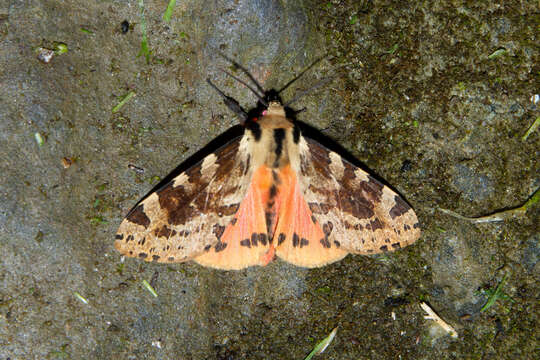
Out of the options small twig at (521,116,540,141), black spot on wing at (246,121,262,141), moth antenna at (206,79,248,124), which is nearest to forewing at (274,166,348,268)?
black spot on wing at (246,121,262,141)

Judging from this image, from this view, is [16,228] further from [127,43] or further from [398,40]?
[398,40]

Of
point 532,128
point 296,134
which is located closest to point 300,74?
point 296,134

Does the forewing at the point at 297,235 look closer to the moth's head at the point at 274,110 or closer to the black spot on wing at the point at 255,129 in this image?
the black spot on wing at the point at 255,129

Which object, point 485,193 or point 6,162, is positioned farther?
point 485,193

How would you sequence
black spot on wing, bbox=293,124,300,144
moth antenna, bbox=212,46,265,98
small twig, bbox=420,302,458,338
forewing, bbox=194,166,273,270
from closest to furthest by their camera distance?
1. forewing, bbox=194,166,273,270
2. black spot on wing, bbox=293,124,300,144
3. moth antenna, bbox=212,46,265,98
4. small twig, bbox=420,302,458,338

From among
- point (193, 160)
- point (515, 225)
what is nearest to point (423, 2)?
point (515, 225)

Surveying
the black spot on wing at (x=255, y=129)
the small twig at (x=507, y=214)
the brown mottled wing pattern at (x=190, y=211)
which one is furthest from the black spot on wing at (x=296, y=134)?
the small twig at (x=507, y=214)

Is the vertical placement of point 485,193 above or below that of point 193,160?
above

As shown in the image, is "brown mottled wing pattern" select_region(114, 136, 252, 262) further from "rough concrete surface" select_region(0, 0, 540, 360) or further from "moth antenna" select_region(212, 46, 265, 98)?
"moth antenna" select_region(212, 46, 265, 98)
